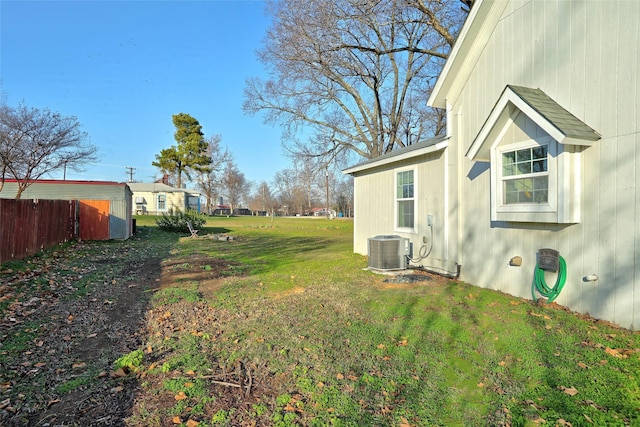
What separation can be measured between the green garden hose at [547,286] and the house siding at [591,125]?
0.08m

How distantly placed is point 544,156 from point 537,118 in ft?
2.11

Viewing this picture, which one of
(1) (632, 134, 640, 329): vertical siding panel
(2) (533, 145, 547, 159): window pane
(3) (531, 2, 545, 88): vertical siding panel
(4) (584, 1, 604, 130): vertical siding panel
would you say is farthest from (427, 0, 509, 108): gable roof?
(1) (632, 134, 640, 329): vertical siding panel

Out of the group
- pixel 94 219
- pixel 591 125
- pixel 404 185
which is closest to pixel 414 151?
pixel 404 185

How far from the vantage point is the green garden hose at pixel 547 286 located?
5055 millimetres

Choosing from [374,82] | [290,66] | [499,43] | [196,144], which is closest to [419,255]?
[499,43]

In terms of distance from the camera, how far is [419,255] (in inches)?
336

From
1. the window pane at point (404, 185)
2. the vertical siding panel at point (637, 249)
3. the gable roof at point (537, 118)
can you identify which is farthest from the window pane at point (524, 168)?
the window pane at point (404, 185)

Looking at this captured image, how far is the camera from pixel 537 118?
4879 mm

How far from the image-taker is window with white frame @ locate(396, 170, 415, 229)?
896cm

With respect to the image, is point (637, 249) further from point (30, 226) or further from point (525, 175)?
point (30, 226)

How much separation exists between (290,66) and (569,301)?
1706 centimetres

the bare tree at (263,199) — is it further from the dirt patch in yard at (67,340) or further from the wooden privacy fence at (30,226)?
the dirt patch in yard at (67,340)

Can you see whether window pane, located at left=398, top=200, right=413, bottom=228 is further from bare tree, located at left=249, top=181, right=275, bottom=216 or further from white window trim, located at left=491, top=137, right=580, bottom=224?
bare tree, located at left=249, top=181, right=275, bottom=216

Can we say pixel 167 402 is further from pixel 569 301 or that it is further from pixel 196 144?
pixel 196 144
